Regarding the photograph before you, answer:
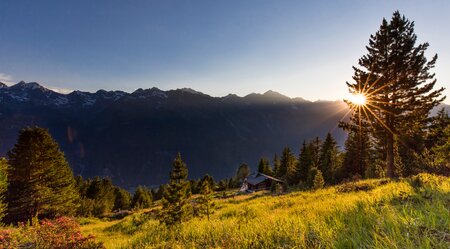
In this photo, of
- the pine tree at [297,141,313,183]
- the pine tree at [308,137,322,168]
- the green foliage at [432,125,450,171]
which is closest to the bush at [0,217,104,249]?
the green foliage at [432,125,450,171]

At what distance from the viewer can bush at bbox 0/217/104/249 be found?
633 cm

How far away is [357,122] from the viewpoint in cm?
2456

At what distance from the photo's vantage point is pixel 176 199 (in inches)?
843

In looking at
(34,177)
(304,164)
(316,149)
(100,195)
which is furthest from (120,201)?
(316,149)

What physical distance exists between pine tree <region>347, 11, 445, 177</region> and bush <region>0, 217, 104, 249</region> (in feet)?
78.0

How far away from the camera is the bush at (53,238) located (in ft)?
20.8

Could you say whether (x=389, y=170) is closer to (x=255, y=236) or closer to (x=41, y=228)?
(x=255, y=236)

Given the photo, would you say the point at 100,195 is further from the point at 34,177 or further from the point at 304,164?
the point at 304,164

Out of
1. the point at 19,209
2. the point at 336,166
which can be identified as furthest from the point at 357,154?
the point at 19,209

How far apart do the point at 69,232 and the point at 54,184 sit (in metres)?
34.7

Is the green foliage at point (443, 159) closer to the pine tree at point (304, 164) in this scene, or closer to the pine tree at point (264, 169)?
the pine tree at point (304, 164)

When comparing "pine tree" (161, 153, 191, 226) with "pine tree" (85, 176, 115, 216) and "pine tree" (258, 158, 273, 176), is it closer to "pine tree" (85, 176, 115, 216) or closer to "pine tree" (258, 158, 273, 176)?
"pine tree" (85, 176, 115, 216)

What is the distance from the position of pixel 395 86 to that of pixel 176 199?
21127 mm

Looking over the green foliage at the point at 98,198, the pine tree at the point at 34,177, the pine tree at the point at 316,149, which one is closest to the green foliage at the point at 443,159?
the pine tree at the point at 316,149
